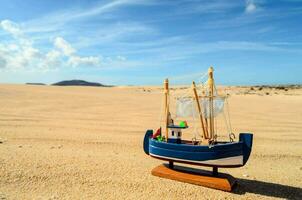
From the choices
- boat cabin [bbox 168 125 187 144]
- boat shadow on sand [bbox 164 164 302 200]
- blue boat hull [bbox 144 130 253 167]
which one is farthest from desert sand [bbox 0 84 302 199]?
boat cabin [bbox 168 125 187 144]

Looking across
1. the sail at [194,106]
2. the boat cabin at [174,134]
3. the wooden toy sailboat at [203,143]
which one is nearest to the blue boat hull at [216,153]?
the wooden toy sailboat at [203,143]

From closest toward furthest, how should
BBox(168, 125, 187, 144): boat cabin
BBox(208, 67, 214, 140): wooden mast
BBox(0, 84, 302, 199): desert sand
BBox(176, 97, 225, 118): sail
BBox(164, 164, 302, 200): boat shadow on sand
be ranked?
BBox(0, 84, 302, 199): desert sand, BBox(164, 164, 302, 200): boat shadow on sand, BBox(208, 67, 214, 140): wooden mast, BBox(176, 97, 225, 118): sail, BBox(168, 125, 187, 144): boat cabin

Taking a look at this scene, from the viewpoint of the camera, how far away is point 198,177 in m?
7.16

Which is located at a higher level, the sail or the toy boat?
the sail

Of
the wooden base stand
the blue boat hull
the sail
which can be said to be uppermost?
the sail

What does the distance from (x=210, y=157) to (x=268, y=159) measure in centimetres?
332

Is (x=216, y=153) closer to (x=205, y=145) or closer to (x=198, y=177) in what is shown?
(x=205, y=145)

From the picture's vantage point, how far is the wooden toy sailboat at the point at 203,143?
679 centimetres

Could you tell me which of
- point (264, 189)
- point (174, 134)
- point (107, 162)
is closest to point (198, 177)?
point (174, 134)

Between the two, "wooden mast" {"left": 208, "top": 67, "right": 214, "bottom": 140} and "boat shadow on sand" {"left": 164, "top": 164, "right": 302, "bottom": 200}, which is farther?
"wooden mast" {"left": 208, "top": 67, "right": 214, "bottom": 140}

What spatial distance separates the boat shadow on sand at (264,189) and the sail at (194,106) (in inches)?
55.3

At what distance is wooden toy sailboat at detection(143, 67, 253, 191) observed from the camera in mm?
6785

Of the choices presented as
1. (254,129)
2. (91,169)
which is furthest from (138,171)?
(254,129)

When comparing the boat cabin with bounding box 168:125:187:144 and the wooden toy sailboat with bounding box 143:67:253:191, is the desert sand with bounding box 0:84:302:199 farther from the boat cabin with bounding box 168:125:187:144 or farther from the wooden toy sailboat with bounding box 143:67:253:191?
the boat cabin with bounding box 168:125:187:144
